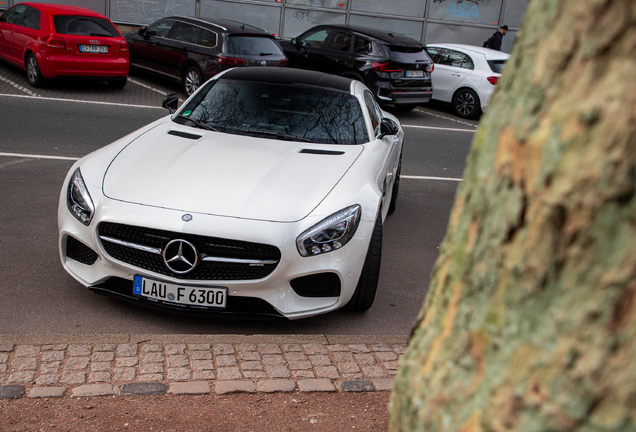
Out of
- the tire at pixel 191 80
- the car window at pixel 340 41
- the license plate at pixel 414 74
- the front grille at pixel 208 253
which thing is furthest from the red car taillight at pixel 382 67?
the front grille at pixel 208 253

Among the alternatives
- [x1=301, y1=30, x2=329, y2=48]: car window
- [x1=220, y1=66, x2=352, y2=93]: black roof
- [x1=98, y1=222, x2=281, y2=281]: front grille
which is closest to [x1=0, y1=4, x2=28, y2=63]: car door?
[x1=301, y1=30, x2=329, y2=48]: car window

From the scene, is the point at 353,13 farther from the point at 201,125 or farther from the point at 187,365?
the point at 187,365

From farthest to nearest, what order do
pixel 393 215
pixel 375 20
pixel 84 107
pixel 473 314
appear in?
pixel 375 20
pixel 84 107
pixel 393 215
pixel 473 314

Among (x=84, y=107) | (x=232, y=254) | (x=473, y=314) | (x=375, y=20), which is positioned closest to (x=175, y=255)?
(x=232, y=254)

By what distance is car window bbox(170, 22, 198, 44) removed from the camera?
45.5 ft

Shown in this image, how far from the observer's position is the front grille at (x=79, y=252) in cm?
429

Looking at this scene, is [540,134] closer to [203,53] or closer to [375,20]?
[203,53]

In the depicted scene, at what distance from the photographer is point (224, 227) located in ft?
12.9

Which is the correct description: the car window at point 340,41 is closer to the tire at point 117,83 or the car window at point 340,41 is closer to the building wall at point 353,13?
the tire at point 117,83

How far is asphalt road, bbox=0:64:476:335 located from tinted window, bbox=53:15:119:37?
3.95 feet

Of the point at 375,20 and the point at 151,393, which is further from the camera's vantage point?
the point at 375,20

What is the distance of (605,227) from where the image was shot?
86cm

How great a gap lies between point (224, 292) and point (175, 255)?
38cm

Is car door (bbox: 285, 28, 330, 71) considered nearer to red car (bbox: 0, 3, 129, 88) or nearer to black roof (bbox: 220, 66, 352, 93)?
red car (bbox: 0, 3, 129, 88)
